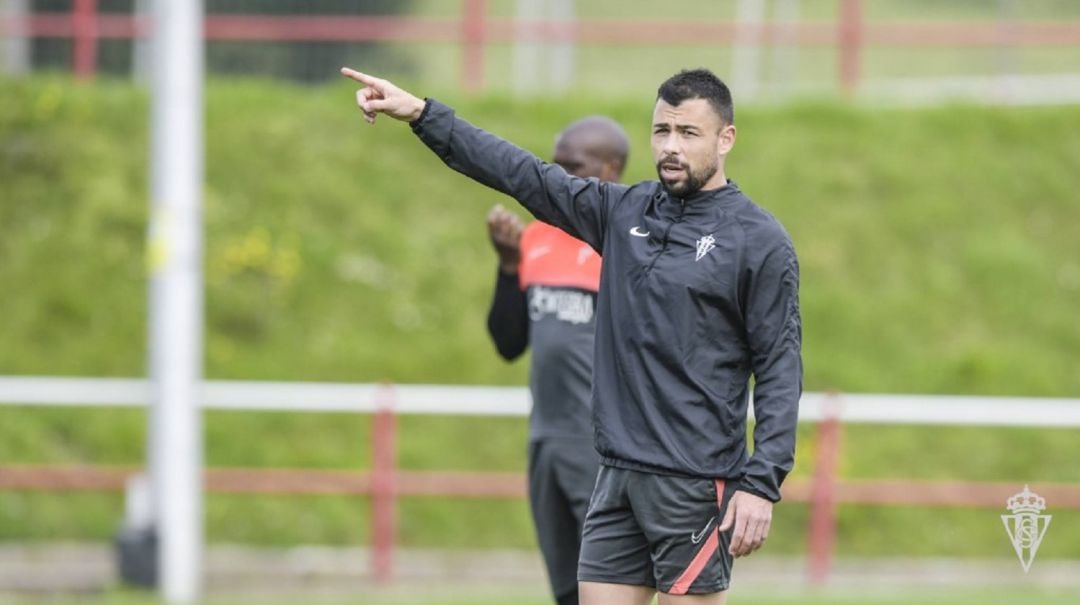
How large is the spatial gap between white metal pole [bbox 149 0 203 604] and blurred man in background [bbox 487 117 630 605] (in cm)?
465

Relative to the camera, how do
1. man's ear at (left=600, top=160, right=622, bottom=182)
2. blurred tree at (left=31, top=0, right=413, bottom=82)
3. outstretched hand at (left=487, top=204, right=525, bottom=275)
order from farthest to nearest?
blurred tree at (left=31, top=0, right=413, bottom=82), man's ear at (left=600, top=160, right=622, bottom=182), outstretched hand at (left=487, top=204, right=525, bottom=275)

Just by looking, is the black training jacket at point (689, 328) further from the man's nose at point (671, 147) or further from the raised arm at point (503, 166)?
the man's nose at point (671, 147)

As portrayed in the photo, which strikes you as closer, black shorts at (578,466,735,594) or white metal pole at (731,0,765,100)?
black shorts at (578,466,735,594)

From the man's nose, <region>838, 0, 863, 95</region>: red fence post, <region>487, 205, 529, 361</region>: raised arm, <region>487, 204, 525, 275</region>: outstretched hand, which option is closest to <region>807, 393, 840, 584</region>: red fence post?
<region>487, 205, 529, 361</region>: raised arm

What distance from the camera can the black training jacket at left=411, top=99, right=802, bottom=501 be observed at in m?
4.97

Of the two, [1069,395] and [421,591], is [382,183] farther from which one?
[1069,395]

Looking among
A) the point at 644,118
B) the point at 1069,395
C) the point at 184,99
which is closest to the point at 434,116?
the point at 184,99

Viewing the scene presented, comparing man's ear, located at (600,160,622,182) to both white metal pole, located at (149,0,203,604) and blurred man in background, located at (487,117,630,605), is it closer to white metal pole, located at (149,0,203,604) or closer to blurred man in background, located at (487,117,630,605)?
blurred man in background, located at (487,117,630,605)

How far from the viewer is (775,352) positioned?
4.97m

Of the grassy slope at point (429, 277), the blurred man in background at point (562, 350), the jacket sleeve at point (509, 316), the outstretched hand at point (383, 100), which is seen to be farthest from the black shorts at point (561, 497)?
the grassy slope at point (429, 277)

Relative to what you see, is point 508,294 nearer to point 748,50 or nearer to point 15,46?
point 15,46

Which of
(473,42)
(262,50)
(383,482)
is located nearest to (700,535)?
(383,482)

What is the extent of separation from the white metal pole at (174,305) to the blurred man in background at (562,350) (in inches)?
183

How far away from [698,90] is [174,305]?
254 inches
